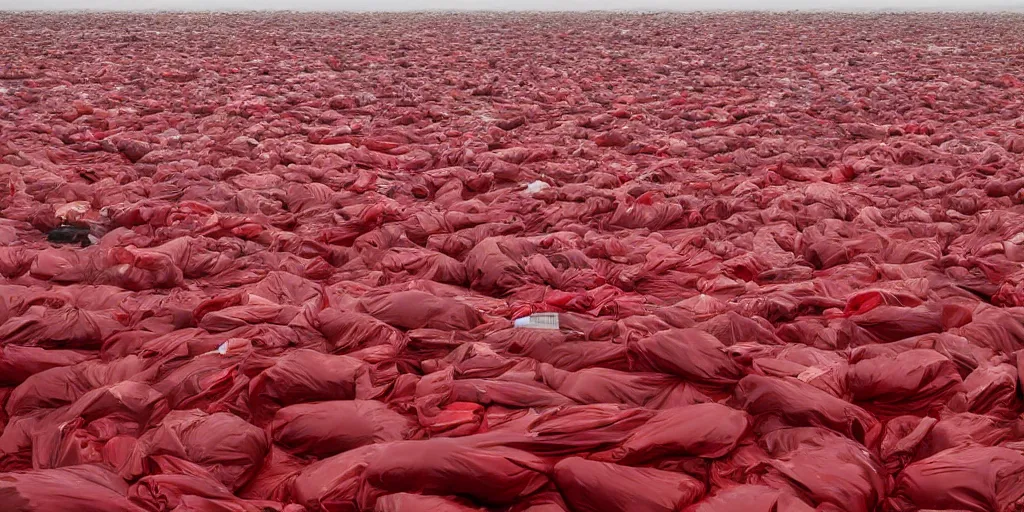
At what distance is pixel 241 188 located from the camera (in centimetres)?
502

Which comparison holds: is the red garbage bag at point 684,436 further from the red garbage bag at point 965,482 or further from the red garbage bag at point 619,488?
the red garbage bag at point 965,482

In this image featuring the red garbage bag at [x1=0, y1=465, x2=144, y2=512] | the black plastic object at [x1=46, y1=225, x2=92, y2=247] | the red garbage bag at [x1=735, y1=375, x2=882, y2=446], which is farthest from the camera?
the black plastic object at [x1=46, y1=225, x2=92, y2=247]

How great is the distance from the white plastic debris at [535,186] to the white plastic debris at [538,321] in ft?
7.34

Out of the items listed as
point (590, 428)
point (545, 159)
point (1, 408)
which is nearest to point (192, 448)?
point (1, 408)

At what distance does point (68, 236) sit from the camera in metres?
4.12

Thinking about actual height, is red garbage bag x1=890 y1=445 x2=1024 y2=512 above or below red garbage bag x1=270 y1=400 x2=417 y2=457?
above

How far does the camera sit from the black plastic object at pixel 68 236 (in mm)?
4086

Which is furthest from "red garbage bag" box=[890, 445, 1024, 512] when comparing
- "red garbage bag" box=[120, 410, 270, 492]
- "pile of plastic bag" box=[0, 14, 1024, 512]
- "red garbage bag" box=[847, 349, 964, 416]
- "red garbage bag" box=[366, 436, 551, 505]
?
"red garbage bag" box=[120, 410, 270, 492]

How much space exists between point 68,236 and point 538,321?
3051 mm

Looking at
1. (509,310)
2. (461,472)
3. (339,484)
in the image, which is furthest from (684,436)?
(509,310)

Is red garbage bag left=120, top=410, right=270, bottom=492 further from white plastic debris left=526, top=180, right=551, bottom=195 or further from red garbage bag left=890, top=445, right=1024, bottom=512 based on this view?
white plastic debris left=526, top=180, right=551, bottom=195

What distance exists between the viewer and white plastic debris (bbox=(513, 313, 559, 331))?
2850 millimetres

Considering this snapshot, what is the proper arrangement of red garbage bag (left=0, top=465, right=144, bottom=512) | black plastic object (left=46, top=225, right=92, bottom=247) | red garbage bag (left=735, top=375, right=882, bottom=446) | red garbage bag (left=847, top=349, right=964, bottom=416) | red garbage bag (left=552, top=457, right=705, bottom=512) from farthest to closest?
black plastic object (left=46, top=225, right=92, bottom=247)
red garbage bag (left=847, top=349, right=964, bottom=416)
red garbage bag (left=735, top=375, right=882, bottom=446)
red garbage bag (left=552, top=457, right=705, bottom=512)
red garbage bag (left=0, top=465, right=144, bottom=512)

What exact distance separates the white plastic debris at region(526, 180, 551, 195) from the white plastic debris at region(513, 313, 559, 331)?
7.34 feet
